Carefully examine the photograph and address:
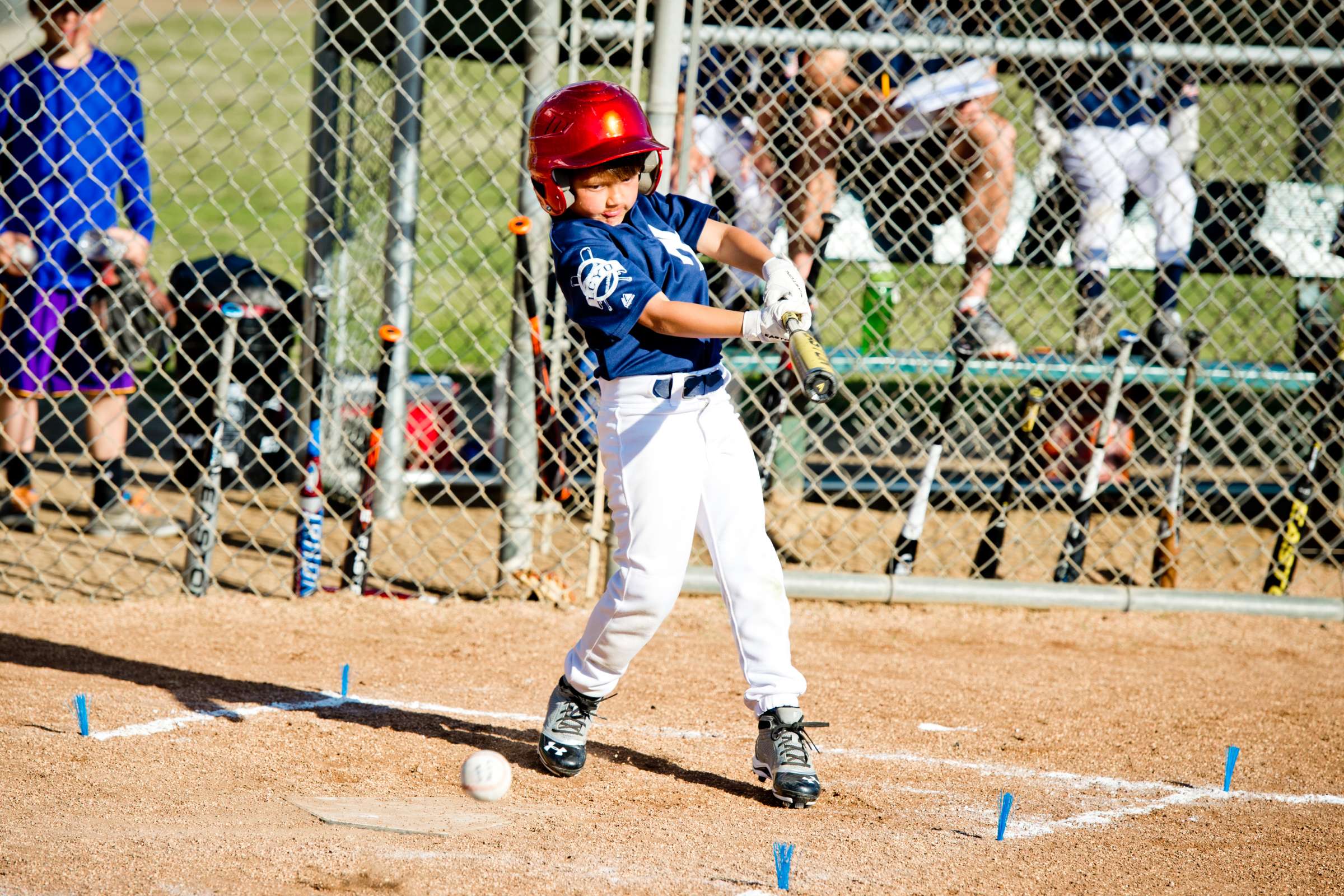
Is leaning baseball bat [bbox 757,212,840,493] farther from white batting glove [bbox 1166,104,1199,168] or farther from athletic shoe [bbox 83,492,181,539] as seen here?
athletic shoe [bbox 83,492,181,539]

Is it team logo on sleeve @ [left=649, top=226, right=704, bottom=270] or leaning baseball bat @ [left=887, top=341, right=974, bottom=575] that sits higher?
team logo on sleeve @ [left=649, top=226, right=704, bottom=270]

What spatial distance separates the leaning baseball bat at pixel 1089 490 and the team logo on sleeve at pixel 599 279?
2814 mm

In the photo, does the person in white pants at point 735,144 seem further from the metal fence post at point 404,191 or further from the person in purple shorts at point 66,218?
the person in purple shorts at point 66,218

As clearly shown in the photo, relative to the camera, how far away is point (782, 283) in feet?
8.60

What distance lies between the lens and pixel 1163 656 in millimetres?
4301

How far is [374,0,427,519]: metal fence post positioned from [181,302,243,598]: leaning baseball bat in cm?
64

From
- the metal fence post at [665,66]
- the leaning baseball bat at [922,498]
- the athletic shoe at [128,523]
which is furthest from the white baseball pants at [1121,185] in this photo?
the athletic shoe at [128,523]

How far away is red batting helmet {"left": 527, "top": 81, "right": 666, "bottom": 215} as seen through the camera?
108 inches

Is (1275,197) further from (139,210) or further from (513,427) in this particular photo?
(139,210)

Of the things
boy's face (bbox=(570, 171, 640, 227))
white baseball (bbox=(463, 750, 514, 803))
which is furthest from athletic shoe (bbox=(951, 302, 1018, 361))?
white baseball (bbox=(463, 750, 514, 803))

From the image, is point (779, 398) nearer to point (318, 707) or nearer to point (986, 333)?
point (986, 333)

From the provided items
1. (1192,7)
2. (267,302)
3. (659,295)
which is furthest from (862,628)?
(1192,7)

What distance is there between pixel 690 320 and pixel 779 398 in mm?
2527

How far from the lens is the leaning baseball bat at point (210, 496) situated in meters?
4.31
